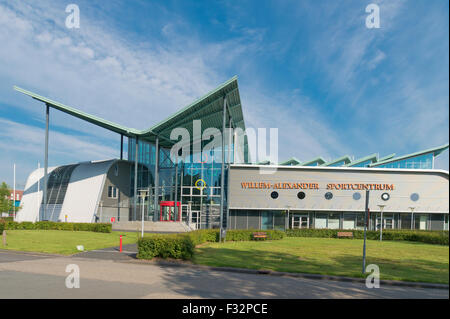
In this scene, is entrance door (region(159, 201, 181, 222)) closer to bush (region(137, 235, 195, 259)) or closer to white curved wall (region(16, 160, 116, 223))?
white curved wall (region(16, 160, 116, 223))

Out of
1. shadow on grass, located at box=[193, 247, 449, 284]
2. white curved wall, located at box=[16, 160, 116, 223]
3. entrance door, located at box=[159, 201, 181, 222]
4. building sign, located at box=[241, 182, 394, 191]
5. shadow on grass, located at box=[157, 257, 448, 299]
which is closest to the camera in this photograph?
shadow on grass, located at box=[157, 257, 448, 299]

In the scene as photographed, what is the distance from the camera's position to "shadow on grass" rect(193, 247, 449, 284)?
431 inches

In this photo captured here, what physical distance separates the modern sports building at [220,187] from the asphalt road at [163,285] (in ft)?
57.8

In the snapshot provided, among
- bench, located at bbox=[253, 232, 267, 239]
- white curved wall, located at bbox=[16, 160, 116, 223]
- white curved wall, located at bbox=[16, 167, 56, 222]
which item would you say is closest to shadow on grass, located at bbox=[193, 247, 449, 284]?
bench, located at bbox=[253, 232, 267, 239]

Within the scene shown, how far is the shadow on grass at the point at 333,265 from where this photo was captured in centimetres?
1094

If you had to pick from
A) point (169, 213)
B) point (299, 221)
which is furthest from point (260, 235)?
point (169, 213)

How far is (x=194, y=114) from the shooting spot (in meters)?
33.0

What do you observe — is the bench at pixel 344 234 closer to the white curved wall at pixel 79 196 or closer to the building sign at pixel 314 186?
the building sign at pixel 314 186

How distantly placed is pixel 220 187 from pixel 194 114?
29.2 feet

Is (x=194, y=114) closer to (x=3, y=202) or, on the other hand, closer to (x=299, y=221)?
(x=299, y=221)

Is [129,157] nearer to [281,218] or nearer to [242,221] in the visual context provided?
[242,221]

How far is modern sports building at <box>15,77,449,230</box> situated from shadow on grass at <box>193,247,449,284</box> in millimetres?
13993
